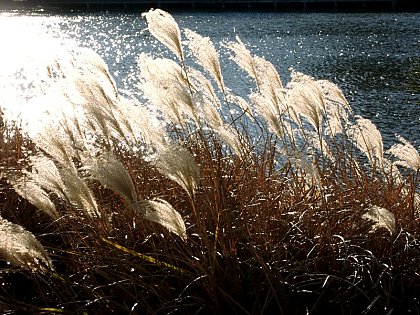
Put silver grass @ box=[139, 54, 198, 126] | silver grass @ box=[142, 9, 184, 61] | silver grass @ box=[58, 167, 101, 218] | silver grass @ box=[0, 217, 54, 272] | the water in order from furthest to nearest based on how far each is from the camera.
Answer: the water
silver grass @ box=[142, 9, 184, 61]
silver grass @ box=[139, 54, 198, 126]
silver grass @ box=[58, 167, 101, 218]
silver grass @ box=[0, 217, 54, 272]

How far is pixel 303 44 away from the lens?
2711cm

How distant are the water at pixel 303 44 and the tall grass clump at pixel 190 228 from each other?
5.87 feet

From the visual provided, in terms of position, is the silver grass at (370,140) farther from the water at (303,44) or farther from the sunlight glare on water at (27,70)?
the water at (303,44)

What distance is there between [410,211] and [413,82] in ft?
48.5

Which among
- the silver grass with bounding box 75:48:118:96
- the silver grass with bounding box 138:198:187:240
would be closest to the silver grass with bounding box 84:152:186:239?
the silver grass with bounding box 138:198:187:240

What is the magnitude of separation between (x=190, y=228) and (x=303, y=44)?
24.6 meters

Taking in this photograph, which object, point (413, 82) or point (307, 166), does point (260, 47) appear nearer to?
point (413, 82)

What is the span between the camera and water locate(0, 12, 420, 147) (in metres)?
15.8

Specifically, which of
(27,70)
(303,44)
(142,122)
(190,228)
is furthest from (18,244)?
(303,44)

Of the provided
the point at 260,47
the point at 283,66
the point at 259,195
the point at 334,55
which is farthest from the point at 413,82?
the point at 259,195

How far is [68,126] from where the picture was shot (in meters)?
3.72

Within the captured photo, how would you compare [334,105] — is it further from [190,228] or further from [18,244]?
[18,244]

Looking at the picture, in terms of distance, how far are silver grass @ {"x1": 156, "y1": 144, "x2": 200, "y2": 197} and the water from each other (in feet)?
9.02

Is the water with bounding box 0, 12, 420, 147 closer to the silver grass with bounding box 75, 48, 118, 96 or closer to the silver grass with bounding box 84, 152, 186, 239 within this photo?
the silver grass with bounding box 75, 48, 118, 96
